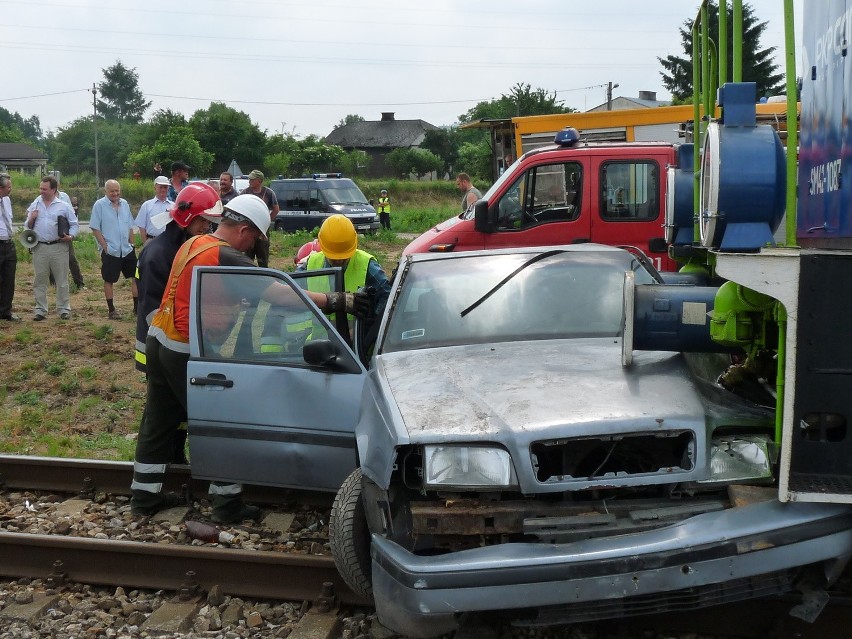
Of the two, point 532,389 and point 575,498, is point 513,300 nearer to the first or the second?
point 532,389

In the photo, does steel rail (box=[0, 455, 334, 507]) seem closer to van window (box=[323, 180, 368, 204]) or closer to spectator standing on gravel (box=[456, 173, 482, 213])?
spectator standing on gravel (box=[456, 173, 482, 213])

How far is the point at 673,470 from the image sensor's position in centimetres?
368

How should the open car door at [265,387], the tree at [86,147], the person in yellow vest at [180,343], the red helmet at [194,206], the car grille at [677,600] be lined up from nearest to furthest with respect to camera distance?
1. the car grille at [677,600]
2. the open car door at [265,387]
3. the person in yellow vest at [180,343]
4. the red helmet at [194,206]
5. the tree at [86,147]

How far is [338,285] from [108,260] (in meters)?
7.35

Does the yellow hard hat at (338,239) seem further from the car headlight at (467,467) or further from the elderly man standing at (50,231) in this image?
the elderly man standing at (50,231)

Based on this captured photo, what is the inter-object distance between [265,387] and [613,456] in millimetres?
2325

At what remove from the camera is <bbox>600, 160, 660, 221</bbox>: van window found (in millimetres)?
10773

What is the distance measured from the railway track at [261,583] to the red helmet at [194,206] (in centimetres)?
194

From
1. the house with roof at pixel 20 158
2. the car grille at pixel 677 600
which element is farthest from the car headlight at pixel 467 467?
the house with roof at pixel 20 158

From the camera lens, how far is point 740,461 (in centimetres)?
373

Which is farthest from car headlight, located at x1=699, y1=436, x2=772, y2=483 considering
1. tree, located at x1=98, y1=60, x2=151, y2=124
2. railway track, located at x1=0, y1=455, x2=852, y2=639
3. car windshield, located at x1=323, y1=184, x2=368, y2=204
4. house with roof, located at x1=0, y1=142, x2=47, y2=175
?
tree, located at x1=98, y1=60, x2=151, y2=124

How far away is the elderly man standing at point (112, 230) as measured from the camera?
12727mm

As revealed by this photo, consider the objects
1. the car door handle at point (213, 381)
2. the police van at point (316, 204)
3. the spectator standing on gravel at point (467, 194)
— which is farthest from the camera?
the police van at point (316, 204)

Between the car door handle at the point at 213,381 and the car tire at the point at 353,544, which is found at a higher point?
the car door handle at the point at 213,381
